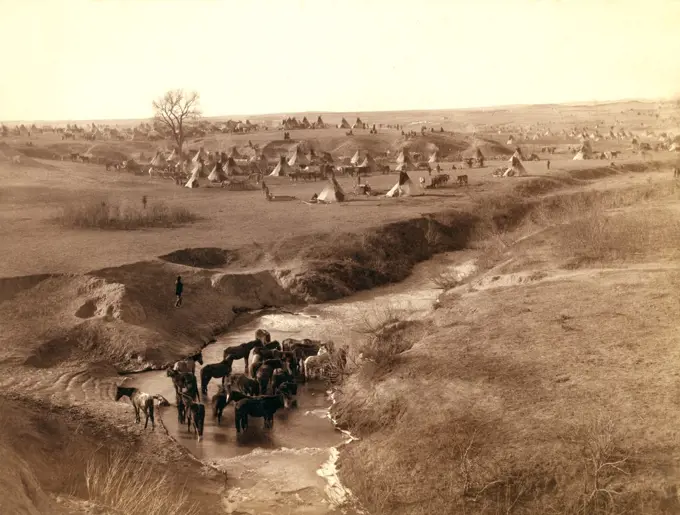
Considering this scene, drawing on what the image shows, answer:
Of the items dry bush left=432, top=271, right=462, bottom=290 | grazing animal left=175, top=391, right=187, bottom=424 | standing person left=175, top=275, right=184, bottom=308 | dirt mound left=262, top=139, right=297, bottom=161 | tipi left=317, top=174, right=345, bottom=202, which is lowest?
grazing animal left=175, top=391, right=187, bottom=424

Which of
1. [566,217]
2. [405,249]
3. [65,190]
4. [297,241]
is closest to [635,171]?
[566,217]

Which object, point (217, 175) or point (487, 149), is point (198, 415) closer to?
point (217, 175)

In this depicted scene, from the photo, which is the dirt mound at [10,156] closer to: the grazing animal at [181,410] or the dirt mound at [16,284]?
the dirt mound at [16,284]

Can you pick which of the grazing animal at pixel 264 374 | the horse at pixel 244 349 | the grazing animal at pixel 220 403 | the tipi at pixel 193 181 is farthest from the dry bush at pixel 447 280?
the tipi at pixel 193 181

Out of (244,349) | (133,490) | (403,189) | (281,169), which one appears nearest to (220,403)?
(244,349)

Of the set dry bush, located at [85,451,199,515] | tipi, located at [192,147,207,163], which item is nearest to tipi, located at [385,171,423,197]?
tipi, located at [192,147,207,163]

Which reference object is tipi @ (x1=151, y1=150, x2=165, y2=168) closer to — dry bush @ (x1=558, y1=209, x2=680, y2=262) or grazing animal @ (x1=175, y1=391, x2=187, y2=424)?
dry bush @ (x1=558, y1=209, x2=680, y2=262)
